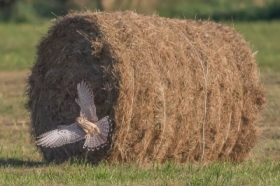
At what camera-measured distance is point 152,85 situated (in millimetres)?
8727

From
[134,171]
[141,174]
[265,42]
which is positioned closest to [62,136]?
[134,171]

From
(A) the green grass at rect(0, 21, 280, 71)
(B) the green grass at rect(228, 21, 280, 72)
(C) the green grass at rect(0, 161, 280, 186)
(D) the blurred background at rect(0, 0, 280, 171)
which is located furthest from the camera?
(A) the green grass at rect(0, 21, 280, 71)

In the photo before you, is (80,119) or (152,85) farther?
(80,119)

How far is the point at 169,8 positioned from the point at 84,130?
3208cm

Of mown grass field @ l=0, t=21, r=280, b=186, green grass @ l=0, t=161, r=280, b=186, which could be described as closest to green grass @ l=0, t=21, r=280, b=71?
mown grass field @ l=0, t=21, r=280, b=186

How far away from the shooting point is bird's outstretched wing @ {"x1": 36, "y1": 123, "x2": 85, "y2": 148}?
8844 millimetres

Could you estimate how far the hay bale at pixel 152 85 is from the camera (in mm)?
8719

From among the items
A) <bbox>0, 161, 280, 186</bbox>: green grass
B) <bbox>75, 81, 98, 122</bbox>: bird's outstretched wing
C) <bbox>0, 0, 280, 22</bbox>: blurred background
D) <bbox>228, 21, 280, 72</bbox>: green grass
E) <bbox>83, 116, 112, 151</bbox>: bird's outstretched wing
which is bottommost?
<bbox>0, 161, 280, 186</bbox>: green grass

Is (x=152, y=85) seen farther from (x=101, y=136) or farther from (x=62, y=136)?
(x=62, y=136)

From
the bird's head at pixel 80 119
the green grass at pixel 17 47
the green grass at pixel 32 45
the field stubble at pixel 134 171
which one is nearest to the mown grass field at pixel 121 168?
the field stubble at pixel 134 171

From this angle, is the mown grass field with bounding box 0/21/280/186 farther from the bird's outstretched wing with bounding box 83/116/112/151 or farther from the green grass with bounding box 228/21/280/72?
the green grass with bounding box 228/21/280/72

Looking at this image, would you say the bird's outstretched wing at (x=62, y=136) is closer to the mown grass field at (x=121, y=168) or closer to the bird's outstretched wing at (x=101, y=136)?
the bird's outstretched wing at (x=101, y=136)

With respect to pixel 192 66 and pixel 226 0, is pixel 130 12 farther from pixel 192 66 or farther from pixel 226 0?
pixel 226 0

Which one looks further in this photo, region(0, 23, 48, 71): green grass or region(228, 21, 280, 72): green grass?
region(0, 23, 48, 71): green grass
